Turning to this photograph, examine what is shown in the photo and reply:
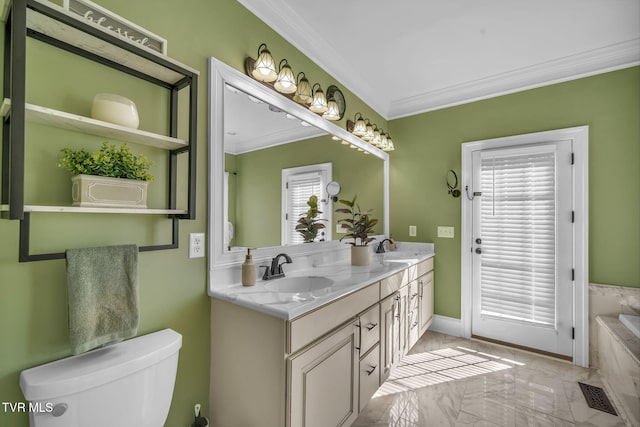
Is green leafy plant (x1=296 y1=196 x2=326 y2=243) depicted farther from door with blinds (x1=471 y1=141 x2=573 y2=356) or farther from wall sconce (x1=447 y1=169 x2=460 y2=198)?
door with blinds (x1=471 y1=141 x2=573 y2=356)

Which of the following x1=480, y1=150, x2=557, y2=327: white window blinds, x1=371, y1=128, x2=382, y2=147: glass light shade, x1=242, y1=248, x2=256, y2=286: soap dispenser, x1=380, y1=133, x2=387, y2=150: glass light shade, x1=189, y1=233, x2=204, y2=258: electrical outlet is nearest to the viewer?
x1=189, y1=233, x2=204, y2=258: electrical outlet

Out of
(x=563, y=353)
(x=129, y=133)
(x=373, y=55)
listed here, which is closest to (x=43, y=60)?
(x=129, y=133)

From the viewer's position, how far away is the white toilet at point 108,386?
0.84 m

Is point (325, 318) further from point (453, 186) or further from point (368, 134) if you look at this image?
point (453, 186)

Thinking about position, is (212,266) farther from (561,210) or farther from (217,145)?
(561,210)

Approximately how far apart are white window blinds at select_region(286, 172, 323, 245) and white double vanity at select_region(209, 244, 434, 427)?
30 cm

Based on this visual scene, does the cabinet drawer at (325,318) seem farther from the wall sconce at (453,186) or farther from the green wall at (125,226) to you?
the wall sconce at (453,186)

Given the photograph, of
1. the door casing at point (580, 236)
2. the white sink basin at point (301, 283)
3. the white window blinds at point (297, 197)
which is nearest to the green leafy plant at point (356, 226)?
the white window blinds at point (297, 197)

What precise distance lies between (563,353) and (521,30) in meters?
2.68

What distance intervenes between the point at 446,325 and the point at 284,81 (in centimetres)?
284

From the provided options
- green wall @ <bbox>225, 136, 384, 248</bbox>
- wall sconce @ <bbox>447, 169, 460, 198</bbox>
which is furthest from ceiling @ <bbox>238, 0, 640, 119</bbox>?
wall sconce @ <bbox>447, 169, 460, 198</bbox>

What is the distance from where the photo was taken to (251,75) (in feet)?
5.50

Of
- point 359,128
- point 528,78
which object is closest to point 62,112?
point 359,128

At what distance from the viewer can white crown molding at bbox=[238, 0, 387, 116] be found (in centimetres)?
173
